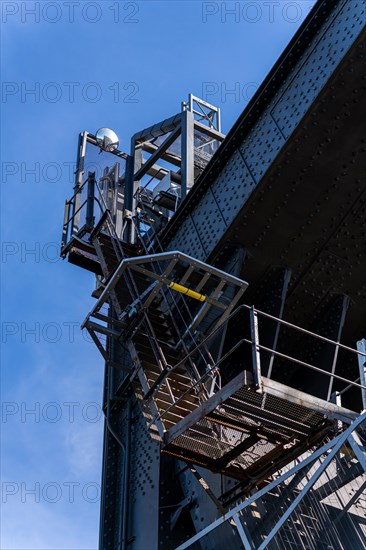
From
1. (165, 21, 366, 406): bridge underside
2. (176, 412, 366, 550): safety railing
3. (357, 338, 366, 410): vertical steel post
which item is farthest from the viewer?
(165, 21, 366, 406): bridge underside

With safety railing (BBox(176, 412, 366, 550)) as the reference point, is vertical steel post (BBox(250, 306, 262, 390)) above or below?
above

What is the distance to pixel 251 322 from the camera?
1150cm

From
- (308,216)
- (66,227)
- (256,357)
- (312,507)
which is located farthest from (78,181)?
(312,507)

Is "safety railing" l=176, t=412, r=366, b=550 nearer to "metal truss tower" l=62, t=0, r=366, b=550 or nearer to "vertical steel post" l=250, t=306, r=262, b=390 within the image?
"metal truss tower" l=62, t=0, r=366, b=550

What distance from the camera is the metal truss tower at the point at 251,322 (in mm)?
11320

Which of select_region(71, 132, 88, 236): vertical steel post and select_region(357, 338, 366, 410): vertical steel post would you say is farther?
select_region(71, 132, 88, 236): vertical steel post

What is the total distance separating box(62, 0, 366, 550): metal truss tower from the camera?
11.3 metres

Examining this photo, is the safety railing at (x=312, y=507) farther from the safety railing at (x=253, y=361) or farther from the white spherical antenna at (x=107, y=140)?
the white spherical antenna at (x=107, y=140)

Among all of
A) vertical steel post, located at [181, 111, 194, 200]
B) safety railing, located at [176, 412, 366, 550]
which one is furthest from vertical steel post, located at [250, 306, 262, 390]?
vertical steel post, located at [181, 111, 194, 200]

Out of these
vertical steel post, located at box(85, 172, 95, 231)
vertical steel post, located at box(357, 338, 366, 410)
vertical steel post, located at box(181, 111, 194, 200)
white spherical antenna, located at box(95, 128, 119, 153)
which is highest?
vertical steel post, located at box(357, 338, 366, 410)

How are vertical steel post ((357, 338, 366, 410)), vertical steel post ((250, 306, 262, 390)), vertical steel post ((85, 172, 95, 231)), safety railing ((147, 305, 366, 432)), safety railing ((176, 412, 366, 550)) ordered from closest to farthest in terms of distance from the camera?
safety railing ((176, 412, 366, 550)) < vertical steel post ((250, 306, 262, 390)) < safety railing ((147, 305, 366, 432)) < vertical steel post ((357, 338, 366, 410)) < vertical steel post ((85, 172, 95, 231))

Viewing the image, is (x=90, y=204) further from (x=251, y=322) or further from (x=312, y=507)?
(x=312, y=507)

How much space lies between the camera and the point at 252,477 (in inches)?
481

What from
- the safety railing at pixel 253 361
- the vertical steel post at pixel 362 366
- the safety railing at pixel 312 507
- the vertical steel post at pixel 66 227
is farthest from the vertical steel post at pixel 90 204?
the safety railing at pixel 312 507
